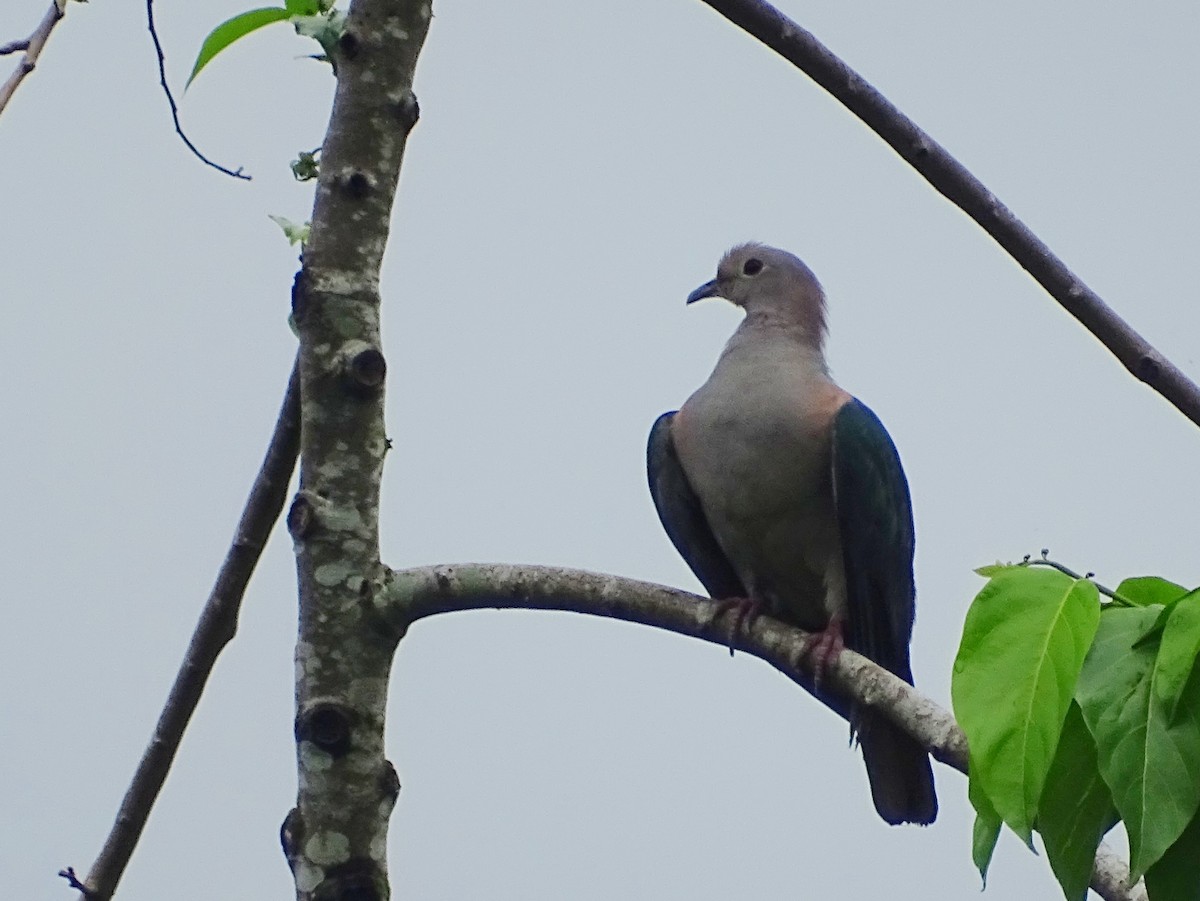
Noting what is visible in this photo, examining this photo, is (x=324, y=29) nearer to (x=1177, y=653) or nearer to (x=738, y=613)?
(x=738, y=613)

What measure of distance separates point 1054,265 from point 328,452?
3.84 ft

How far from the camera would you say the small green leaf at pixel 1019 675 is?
158cm

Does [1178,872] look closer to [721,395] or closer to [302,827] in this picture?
[302,827]

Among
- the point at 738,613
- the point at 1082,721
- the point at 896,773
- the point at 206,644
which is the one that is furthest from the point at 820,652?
the point at 1082,721

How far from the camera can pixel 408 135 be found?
2482 mm

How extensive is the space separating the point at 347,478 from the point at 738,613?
99 cm

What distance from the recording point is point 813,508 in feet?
12.2

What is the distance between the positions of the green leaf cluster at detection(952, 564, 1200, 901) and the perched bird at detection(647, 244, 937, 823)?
175cm

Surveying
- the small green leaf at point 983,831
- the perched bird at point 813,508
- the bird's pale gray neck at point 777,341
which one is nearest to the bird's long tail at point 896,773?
the perched bird at point 813,508

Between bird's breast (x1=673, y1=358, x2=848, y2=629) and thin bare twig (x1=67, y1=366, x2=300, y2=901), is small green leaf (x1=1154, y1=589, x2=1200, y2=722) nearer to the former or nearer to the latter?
thin bare twig (x1=67, y1=366, x2=300, y2=901)

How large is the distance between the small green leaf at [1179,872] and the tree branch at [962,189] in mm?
842

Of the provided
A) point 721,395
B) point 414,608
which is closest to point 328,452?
point 414,608

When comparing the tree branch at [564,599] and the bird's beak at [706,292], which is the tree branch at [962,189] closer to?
the tree branch at [564,599]

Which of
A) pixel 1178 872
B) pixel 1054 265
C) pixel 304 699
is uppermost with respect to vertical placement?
pixel 1054 265
